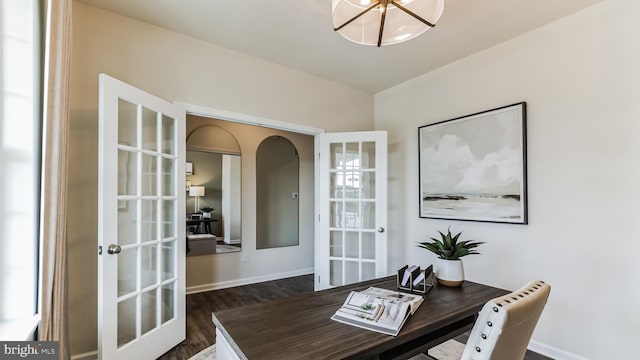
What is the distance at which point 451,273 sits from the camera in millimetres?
1830

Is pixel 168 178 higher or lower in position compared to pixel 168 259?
higher

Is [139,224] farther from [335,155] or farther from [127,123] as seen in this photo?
[335,155]

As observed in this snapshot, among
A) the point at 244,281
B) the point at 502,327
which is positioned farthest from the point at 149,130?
the point at 244,281

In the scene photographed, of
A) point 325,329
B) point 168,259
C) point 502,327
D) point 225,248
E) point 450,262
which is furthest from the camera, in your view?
point 225,248

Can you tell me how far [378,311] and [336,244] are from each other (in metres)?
2.23

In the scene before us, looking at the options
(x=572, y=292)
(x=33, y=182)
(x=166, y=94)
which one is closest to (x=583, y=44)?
(x=572, y=292)

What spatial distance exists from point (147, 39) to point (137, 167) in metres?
1.13

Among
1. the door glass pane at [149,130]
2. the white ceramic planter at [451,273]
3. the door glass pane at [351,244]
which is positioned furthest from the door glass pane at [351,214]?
the door glass pane at [149,130]

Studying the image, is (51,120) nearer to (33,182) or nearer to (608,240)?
(33,182)

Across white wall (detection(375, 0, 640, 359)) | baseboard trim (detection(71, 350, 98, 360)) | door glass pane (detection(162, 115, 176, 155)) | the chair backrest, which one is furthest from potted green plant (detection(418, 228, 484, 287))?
baseboard trim (detection(71, 350, 98, 360))

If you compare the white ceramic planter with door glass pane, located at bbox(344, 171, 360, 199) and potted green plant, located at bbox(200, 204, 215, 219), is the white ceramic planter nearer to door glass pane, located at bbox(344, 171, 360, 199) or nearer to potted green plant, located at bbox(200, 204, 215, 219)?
door glass pane, located at bbox(344, 171, 360, 199)

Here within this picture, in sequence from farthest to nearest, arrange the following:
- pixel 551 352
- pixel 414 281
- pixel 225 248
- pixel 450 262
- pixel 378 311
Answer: pixel 225 248
pixel 551 352
pixel 450 262
pixel 414 281
pixel 378 311

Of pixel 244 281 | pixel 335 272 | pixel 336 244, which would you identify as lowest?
pixel 244 281

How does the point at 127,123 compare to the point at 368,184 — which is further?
the point at 368,184
